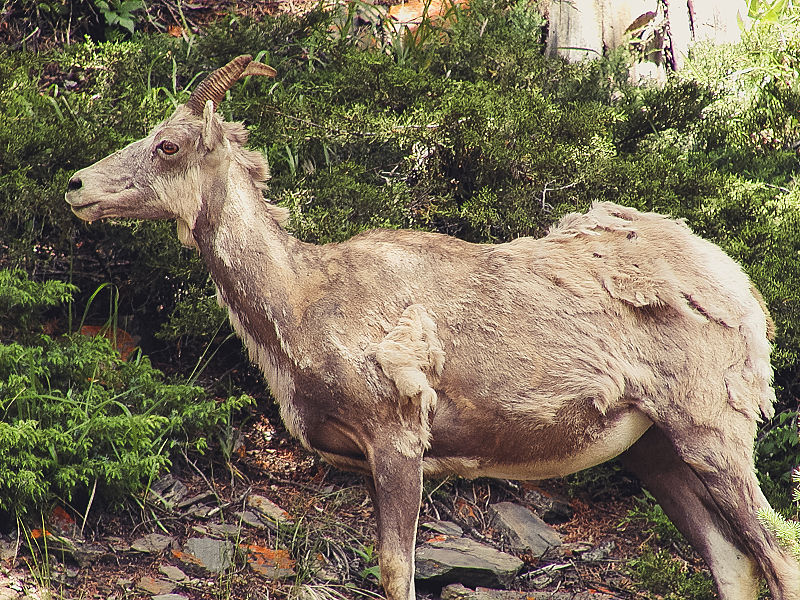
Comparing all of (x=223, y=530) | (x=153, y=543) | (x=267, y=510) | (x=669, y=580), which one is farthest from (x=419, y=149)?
(x=669, y=580)

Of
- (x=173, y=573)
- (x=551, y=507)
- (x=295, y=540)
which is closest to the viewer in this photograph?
(x=173, y=573)

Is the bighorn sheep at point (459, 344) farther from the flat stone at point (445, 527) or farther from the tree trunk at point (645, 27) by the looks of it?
the tree trunk at point (645, 27)

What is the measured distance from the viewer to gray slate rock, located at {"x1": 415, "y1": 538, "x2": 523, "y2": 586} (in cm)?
564

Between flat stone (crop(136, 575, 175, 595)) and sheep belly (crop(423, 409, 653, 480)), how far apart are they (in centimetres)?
160

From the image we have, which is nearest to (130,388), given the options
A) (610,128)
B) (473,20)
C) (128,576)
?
(128,576)

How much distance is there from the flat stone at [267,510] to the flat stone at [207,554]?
1.26 ft

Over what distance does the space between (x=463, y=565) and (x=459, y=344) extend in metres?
1.73

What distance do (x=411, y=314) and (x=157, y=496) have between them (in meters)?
2.34

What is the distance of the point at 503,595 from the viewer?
5.67m

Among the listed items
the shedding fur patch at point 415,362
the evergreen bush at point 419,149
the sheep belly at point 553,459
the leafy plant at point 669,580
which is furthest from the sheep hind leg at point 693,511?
the evergreen bush at point 419,149

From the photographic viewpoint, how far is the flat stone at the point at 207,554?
550 cm

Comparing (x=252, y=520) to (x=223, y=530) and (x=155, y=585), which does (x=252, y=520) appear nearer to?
(x=223, y=530)

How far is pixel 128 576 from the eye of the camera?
5.36 meters

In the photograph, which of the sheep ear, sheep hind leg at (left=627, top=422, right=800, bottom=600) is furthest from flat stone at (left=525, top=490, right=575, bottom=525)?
the sheep ear
